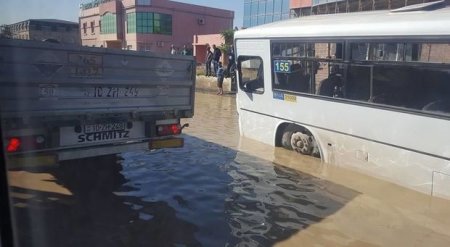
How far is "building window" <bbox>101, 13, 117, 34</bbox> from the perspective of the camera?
5019 centimetres

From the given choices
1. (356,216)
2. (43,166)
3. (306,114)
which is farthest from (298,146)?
(43,166)

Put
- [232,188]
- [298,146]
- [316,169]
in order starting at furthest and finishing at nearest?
[298,146] → [316,169] → [232,188]

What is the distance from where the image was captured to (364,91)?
6316mm

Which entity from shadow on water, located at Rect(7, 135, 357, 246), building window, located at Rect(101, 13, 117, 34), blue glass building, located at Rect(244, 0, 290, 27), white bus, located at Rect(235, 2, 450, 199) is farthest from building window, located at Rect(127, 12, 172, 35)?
shadow on water, located at Rect(7, 135, 357, 246)

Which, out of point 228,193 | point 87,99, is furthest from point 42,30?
point 228,193

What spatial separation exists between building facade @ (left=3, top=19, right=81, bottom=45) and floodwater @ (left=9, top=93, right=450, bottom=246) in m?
1.22

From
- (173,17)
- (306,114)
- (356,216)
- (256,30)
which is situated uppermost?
(173,17)

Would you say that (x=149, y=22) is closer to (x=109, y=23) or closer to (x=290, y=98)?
(x=109, y=23)

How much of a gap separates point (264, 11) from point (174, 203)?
4142 centimetres

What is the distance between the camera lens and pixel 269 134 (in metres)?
8.25

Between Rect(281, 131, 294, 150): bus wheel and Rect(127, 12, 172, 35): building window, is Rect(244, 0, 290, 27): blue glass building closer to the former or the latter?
Rect(127, 12, 172, 35): building window

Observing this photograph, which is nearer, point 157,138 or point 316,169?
point 157,138

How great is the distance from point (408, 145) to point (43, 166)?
15.1 feet

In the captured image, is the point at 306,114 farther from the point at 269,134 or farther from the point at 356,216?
the point at 356,216
